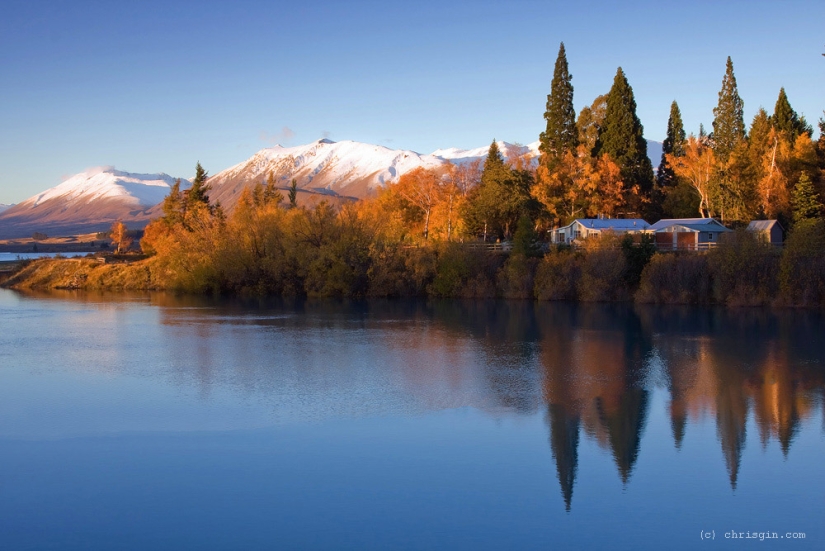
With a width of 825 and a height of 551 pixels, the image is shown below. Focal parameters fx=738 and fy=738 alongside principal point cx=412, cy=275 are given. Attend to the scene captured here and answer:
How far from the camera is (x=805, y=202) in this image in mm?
59094

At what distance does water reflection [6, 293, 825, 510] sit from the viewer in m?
19.0

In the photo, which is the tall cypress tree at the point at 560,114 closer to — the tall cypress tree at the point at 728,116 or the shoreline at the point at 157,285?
the tall cypress tree at the point at 728,116

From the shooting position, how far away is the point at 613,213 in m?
72.3

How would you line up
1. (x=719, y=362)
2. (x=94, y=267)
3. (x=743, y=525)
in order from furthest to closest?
(x=94, y=267) < (x=719, y=362) < (x=743, y=525)

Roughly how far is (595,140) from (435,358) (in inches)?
2096

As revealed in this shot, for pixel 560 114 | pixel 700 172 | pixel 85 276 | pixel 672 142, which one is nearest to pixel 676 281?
pixel 700 172

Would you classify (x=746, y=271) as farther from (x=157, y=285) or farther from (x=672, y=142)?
(x=157, y=285)

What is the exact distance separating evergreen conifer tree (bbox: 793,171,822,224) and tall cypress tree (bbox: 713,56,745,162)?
546 inches

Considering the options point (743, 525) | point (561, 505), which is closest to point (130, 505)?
point (561, 505)

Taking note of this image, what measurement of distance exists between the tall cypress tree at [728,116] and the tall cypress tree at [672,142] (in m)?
7.21

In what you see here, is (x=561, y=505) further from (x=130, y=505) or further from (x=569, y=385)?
(x=569, y=385)

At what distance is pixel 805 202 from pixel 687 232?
30.0 ft

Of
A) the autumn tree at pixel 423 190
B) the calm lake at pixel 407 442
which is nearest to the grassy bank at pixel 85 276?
the autumn tree at pixel 423 190

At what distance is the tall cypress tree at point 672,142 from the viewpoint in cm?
8238
